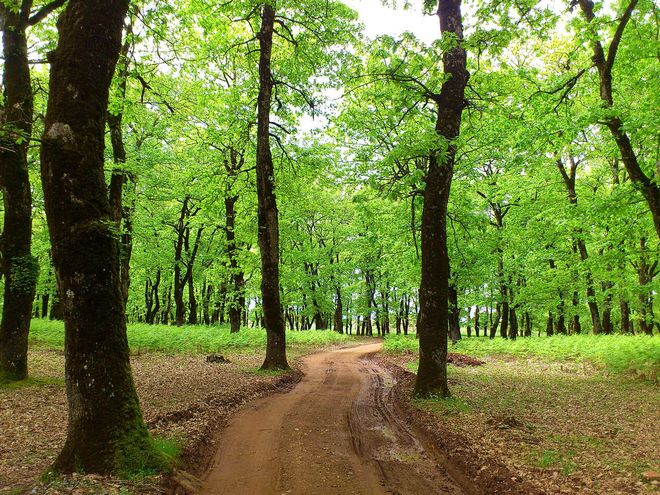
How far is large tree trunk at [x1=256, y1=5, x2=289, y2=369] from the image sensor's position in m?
14.8

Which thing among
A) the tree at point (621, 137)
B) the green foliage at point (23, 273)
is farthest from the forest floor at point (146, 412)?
the tree at point (621, 137)

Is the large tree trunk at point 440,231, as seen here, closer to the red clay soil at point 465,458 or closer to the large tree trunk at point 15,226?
the red clay soil at point 465,458

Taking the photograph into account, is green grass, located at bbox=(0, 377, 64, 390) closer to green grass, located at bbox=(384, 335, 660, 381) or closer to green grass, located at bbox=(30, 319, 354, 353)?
green grass, located at bbox=(30, 319, 354, 353)

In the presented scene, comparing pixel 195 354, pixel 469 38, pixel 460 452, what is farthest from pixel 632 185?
pixel 195 354

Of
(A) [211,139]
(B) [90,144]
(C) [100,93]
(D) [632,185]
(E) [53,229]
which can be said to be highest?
(A) [211,139]

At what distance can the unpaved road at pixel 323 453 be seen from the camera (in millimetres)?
5309

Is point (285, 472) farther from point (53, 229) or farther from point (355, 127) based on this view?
point (355, 127)

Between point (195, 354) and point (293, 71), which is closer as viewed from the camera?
point (293, 71)

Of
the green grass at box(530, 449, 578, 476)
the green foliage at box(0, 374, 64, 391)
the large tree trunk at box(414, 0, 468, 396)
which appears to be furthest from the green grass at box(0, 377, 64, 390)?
the green grass at box(530, 449, 578, 476)

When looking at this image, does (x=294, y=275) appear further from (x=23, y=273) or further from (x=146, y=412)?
(x=146, y=412)

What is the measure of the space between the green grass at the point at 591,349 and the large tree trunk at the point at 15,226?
1750 centimetres

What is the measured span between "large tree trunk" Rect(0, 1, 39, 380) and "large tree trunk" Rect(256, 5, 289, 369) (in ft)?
23.0

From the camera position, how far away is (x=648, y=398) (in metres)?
10.3

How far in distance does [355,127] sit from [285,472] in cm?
1446
